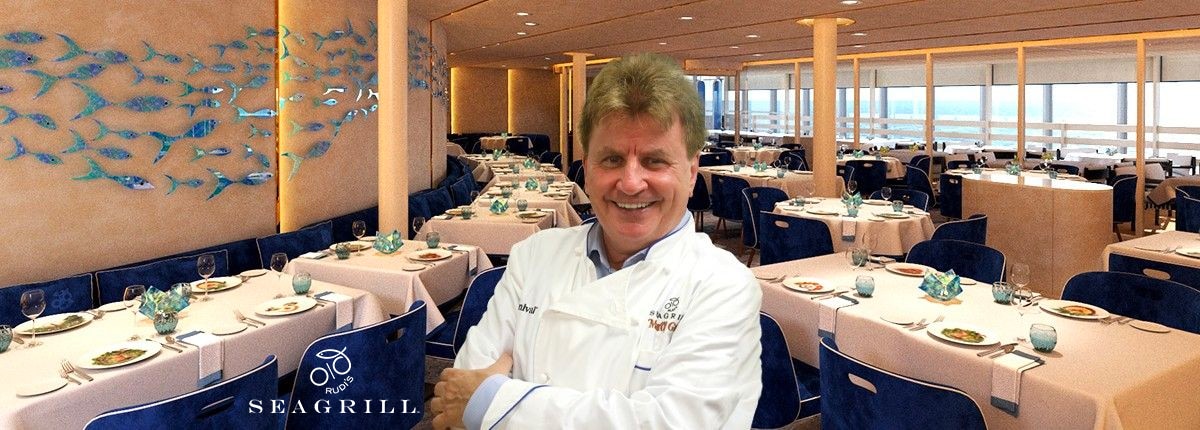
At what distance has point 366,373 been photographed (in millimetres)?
2809

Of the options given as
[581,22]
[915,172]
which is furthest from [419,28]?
[915,172]

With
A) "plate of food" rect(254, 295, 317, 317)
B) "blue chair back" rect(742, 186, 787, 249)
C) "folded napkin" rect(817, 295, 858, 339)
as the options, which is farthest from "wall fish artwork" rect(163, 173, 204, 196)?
"blue chair back" rect(742, 186, 787, 249)

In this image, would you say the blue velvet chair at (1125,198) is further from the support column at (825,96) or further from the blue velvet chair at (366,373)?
the blue velvet chair at (366,373)

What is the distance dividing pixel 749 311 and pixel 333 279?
11.1ft

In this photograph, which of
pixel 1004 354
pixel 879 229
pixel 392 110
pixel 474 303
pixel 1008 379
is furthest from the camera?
pixel 879 229

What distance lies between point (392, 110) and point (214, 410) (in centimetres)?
365

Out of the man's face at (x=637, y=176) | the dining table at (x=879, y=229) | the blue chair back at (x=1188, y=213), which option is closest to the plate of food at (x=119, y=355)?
the man's face at (x=637, y=176)

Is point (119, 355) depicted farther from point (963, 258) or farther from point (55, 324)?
point (963, 258)

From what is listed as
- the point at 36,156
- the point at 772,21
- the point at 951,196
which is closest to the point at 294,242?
the point at 36,156

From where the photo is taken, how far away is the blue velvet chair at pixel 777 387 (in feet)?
9.24

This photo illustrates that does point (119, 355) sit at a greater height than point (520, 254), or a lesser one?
lesser

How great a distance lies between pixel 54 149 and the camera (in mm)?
4281

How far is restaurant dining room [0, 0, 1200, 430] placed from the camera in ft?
4.63

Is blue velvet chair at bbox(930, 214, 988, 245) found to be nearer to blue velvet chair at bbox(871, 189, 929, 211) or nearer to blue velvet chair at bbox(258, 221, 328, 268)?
blue velvet chair at bbox(871, 189, 929, 211)
